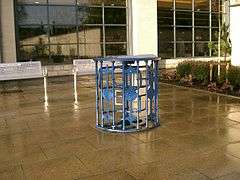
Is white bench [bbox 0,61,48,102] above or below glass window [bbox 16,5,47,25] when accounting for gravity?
below

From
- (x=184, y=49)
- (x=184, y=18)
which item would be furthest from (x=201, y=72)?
(x=184, y=18)

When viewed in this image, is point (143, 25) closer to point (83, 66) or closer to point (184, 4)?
point (184, 4)

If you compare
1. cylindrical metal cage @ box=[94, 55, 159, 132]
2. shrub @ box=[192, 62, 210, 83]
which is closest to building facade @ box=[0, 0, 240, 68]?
shrub @ box=[192, 62, 210, 83]

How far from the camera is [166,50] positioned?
20969 mm

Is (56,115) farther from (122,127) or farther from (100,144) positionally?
(100,144)

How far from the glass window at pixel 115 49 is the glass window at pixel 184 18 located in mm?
3719

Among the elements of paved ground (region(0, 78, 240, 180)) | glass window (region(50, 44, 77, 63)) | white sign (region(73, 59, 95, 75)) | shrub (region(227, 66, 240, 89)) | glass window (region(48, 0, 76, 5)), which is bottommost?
paved ground (region(0, 78, 240, 180))

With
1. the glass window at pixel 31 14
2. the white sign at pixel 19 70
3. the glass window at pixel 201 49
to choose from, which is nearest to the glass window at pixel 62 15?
the glass window at pixel 31 14

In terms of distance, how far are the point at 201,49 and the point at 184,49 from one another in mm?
1337

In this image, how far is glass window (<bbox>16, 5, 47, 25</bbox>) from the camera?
688 inches

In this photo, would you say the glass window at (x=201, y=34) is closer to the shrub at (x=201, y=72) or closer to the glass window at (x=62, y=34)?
the glass window at (x=62, y=34)

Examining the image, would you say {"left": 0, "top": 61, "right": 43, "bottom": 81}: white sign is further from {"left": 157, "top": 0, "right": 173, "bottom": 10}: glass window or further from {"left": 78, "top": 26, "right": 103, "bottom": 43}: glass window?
{"left": 157, "top": 0, "right": 173, "bottom": 10}: glass window

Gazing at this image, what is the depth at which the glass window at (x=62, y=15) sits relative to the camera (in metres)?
18.2

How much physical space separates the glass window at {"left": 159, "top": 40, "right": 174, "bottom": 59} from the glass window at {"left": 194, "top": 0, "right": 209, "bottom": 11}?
9.64ft
